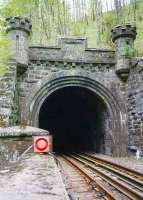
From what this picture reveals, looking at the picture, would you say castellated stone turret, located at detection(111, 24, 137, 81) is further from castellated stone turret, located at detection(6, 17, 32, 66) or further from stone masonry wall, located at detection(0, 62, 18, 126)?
stone masonry wall, located at detection(0, 62, 18, 126)

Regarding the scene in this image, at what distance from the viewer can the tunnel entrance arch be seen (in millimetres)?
15344

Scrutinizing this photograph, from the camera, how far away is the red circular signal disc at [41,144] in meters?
6.30

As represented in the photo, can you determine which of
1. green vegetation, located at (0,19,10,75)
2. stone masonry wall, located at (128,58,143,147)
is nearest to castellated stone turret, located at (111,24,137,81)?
stone masonry wall, located at (128,58,143,147)

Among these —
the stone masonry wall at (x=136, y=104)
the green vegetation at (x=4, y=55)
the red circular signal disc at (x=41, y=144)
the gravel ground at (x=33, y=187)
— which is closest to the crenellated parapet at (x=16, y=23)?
the green vegetation at (x=4, y=55)

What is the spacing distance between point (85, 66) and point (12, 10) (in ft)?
45.8

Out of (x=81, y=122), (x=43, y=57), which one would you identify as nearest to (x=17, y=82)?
(x=43, y=57)

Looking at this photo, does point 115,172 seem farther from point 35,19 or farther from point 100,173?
point 35,19

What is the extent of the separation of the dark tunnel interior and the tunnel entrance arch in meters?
0.38

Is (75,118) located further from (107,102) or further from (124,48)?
(124,48)

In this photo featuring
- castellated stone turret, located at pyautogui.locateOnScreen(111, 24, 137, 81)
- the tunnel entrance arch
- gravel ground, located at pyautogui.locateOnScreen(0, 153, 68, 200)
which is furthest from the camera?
castellated stone turret, located at pyautogui.locateOnScreen(111, 24, 137, 81)

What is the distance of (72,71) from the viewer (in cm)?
1560

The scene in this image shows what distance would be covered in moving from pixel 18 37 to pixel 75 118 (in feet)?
29.7

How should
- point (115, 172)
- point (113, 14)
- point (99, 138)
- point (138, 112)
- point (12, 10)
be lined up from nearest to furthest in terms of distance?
point (115, 172), point (138, 112), point (99, 138), point (12, 10), point (113, 14)

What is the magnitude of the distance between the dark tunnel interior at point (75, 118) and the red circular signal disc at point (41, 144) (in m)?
9.86
